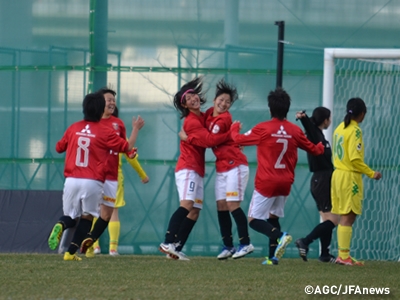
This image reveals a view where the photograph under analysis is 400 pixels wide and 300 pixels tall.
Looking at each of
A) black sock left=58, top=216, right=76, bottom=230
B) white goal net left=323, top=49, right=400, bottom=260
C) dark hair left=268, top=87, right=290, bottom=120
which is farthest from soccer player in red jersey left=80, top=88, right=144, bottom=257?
white goal net left=323, top=49, right=400, bottom=260

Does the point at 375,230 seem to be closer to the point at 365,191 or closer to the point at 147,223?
the point at 365,191

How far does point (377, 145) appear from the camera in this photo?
11.6 m

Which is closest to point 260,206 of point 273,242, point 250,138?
point 273,242

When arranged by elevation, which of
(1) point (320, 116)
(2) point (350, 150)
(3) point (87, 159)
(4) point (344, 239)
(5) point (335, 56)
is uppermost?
(5) point (335, 56)

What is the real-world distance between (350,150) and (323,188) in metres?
0.81

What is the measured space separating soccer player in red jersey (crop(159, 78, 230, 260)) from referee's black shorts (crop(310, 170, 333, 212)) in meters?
1.31

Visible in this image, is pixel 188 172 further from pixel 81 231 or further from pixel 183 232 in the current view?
pixel 81 231

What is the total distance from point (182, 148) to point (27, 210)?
325 centimetres

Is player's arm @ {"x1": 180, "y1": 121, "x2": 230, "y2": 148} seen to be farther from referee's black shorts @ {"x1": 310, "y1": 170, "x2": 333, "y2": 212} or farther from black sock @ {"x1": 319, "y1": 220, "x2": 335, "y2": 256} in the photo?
black sock @ {"x1": 319, "y1": 220, "x2": 335, "y2": 256}

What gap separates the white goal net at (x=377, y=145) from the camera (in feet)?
37.5

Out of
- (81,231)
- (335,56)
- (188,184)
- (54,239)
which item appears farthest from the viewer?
(335,56)

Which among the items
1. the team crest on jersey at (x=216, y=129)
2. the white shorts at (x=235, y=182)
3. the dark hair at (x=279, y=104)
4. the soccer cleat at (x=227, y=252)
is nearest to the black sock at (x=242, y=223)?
the white shorts at (x=235, y=182)

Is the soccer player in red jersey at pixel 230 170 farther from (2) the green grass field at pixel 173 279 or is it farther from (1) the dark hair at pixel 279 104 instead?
(1) the dark hair at pixel 279 104

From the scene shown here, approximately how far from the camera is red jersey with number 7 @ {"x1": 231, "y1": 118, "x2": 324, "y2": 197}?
828 cm
